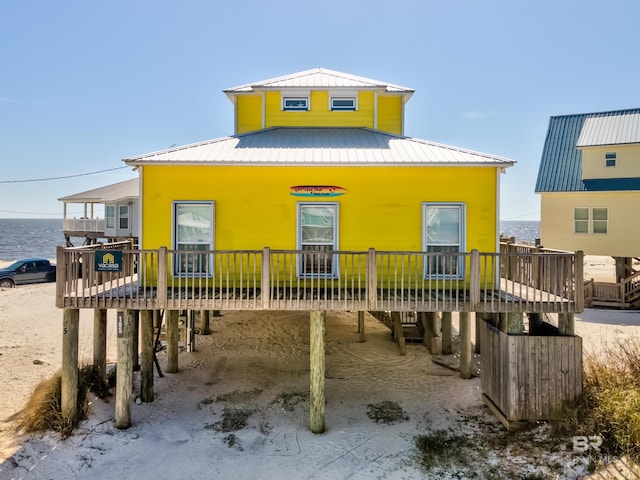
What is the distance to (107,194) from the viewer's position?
1192 inches

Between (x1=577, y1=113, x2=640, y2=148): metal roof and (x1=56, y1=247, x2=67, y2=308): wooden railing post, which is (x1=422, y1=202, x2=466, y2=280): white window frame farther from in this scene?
(x1=577, y1=113, x2=640, y2=148): metal roof

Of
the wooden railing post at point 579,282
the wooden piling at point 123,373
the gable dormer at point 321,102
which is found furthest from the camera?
the gable dormer at point 321,102

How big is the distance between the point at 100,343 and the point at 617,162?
81.6 feet

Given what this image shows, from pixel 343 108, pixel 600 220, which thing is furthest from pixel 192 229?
pixel 600 220

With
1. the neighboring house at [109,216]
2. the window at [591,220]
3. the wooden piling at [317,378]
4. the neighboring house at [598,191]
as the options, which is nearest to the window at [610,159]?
the neighboring house at [598,191]

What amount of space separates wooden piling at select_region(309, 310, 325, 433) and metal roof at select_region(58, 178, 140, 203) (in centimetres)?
2281

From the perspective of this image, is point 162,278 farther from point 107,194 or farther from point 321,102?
point 107,194

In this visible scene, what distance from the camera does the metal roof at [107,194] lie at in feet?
94.2

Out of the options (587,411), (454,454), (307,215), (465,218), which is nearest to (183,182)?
(307,215)

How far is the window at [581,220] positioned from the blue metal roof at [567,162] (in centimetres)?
112

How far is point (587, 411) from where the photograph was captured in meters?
9.22

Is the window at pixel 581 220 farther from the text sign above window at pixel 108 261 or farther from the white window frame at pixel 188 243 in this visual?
the text sign above window at pixel 108 261

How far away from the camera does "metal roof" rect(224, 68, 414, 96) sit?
14.2 meters

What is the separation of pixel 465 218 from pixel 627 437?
563 cm
